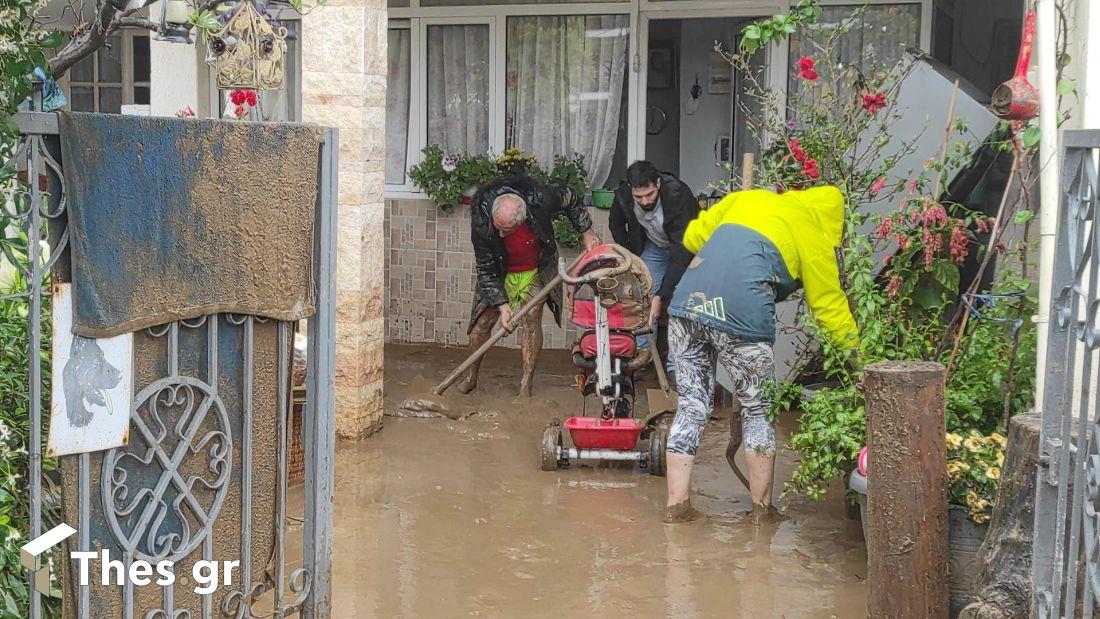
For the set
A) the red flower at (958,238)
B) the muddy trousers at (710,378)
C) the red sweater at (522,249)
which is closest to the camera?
the red flower at (958,238)

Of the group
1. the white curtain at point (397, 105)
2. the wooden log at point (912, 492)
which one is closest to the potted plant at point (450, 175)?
the white curtain at point (397, 105)

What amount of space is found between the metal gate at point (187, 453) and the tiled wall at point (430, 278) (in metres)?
→ 6.79

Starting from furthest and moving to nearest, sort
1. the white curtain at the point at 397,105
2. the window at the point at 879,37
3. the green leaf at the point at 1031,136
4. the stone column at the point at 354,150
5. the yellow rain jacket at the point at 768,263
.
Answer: the white curtain at the point at 397,105, the window at the point at 879,37, the stone column at the point at 354,150, the yellow rain jacket at the point at 768,263, the green leaf at the point at 1031,136

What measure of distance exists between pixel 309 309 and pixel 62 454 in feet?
2.90

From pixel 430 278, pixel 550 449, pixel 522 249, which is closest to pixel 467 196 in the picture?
pixel 430 278

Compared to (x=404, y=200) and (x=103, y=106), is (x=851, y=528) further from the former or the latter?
(x=103, y=106)

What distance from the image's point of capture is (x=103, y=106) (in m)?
12.0

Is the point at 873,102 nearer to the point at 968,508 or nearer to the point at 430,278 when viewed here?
the point at 968,508

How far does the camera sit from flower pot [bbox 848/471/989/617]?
199 inches

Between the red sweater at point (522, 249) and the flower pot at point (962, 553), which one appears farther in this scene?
the red sweater at point (522, 249)

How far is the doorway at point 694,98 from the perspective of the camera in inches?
480

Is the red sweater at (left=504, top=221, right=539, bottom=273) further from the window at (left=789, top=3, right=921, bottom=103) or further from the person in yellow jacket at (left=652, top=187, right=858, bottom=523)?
the person in yellow jacket at (left=652, top=187, right=858, bottom=523)

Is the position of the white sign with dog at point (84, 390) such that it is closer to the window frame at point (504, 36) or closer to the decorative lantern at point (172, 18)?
the decorative lantern at point (172, 18)

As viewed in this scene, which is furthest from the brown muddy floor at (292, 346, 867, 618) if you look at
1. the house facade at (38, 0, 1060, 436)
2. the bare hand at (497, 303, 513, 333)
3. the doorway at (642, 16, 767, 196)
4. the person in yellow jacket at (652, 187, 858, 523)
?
the doorway at (642, 16, 767, 196)
